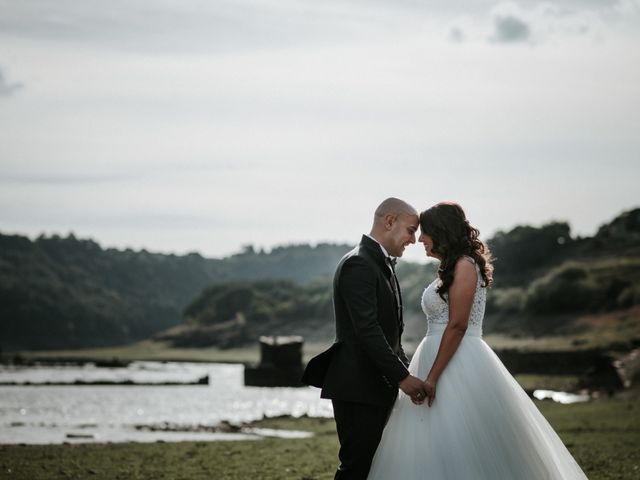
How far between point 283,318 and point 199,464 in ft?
530

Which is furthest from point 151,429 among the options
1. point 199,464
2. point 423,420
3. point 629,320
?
point 629,320

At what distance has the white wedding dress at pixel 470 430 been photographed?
7.24 m

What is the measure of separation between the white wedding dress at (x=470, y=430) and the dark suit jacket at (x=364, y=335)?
31 centimetres

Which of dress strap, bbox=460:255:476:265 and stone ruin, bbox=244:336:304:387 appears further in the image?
stone ruin, bbox=244:336:304:387

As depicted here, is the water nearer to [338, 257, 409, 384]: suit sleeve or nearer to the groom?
the groom

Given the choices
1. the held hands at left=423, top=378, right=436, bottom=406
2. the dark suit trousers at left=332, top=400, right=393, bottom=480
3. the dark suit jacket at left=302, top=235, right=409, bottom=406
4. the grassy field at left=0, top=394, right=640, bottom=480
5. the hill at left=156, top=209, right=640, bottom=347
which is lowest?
the grassy field at left=0, top=394, right=640, bottom=480

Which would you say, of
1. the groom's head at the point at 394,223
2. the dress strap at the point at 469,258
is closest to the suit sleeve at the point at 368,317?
the groom's head at the point at 394,223

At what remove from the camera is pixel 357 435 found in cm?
742

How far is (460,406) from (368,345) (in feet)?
2.72

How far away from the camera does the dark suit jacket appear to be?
7.28m

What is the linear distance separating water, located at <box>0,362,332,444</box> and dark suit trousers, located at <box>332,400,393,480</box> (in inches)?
612

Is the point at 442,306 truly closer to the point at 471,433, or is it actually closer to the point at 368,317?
the point at 368,317

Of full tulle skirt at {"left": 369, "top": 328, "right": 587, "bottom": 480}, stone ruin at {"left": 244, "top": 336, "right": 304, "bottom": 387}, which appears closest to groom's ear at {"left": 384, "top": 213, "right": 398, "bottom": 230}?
full tulle skirt at {"left": 369, "top": 328, "right": 587, "bottom": 480}

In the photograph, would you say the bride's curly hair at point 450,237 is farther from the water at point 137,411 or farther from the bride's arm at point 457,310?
the water at point 137,411
